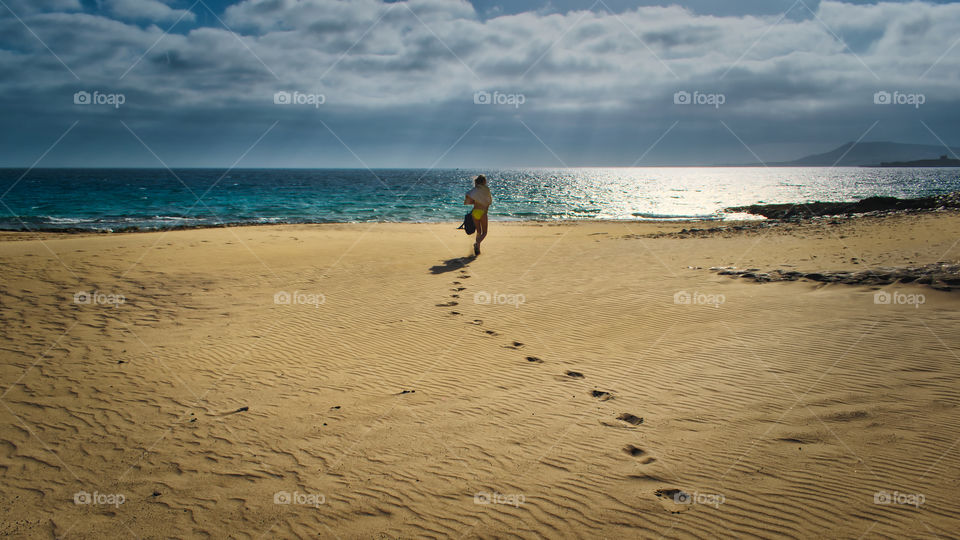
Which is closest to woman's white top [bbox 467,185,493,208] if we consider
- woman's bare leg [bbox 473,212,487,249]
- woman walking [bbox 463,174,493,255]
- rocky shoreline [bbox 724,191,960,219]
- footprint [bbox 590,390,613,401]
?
woman walking [bbox 463,174,493,255]

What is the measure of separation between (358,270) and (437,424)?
9.29 m

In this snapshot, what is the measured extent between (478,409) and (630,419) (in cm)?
171

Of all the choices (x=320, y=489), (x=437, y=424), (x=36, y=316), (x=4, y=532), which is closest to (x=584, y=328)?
(x=437, y=424)

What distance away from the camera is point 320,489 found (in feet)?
12.9

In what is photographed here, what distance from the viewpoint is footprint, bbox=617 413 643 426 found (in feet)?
16.4

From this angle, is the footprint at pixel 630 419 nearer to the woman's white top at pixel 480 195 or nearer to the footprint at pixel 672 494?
the footprint at pixel 672 494

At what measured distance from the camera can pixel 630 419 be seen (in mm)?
5062

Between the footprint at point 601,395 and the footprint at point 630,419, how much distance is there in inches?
17.8

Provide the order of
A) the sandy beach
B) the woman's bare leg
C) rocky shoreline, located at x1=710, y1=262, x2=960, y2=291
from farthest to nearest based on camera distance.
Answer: the woman's bare leg < rocky shoreline, located at x1=710, y1=262, x2=960, y2=291 < the sandy beach

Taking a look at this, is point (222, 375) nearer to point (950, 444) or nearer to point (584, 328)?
point (584, 328)

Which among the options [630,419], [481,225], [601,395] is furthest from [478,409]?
[481,225]

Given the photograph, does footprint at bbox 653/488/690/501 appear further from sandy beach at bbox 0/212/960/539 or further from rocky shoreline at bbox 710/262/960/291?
rocky shoreline at bbox 710/262/960/291

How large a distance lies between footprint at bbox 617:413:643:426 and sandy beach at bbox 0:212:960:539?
0.11ft

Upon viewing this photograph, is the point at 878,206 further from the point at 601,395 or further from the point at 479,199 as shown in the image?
the point at 601,395
